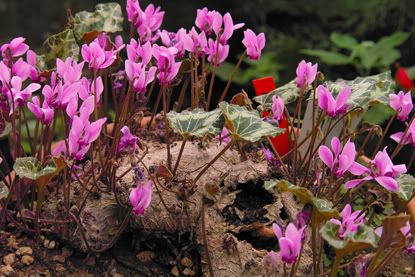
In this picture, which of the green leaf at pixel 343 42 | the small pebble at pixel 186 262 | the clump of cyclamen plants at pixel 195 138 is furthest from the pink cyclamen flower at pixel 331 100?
the green leaf at pixel 343 42

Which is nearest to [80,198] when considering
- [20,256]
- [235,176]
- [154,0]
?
[20,256]

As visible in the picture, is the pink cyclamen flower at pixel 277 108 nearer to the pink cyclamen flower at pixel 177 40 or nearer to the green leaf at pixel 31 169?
the pink cyclamen flower at pixel 177 40

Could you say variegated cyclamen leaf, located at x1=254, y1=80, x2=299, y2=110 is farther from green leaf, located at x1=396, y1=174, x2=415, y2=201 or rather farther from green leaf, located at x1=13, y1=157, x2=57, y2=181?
green leaf, located at x1=13, y1=157, x2=57, y2=181

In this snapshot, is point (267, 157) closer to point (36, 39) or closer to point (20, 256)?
point (20, 256)

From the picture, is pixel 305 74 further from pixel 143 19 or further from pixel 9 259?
pixel 9 259

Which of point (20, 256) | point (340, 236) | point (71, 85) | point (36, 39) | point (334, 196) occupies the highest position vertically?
point (71, 85)

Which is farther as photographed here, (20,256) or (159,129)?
(159,129)
